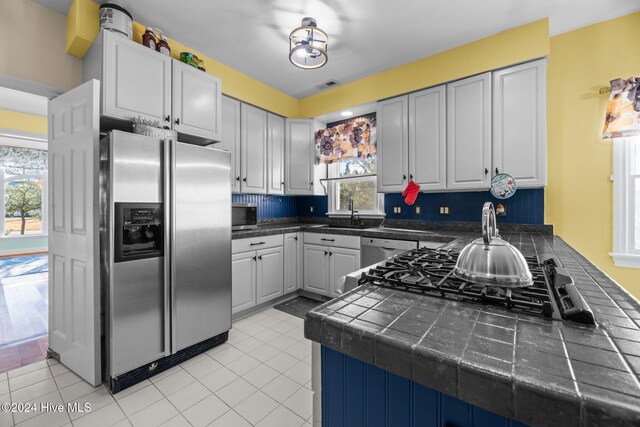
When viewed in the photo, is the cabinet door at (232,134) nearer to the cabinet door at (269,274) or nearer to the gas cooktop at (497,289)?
the cabinet door at (269,274)

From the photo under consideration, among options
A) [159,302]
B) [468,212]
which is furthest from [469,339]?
[468,212]

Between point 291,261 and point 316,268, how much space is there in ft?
1.09

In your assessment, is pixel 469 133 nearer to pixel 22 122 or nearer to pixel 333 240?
pixel 333 240

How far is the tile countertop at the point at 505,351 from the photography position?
409 mm

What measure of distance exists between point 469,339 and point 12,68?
3.22 metres

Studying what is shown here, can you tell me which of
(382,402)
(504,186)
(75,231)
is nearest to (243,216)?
(75,231)

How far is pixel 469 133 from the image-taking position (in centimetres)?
268

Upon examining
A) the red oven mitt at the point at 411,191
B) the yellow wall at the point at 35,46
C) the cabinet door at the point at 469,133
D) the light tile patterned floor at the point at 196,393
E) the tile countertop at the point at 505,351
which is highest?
the yellow wall at the point at 35,46

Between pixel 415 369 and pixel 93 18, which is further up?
pixel 93 18

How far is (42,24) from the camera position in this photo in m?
2.13

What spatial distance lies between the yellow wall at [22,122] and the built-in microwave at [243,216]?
4.80 metres

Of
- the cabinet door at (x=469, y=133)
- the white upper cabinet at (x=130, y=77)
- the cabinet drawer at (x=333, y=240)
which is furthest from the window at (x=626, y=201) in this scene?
the white upper cabinet at (x=130, y=77)

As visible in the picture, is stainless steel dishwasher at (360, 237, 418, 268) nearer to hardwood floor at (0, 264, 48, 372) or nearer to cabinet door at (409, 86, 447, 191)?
cabinet door at (409, 86, 447, 191)

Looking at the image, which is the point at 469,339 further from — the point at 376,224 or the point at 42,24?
the point at 42,24
